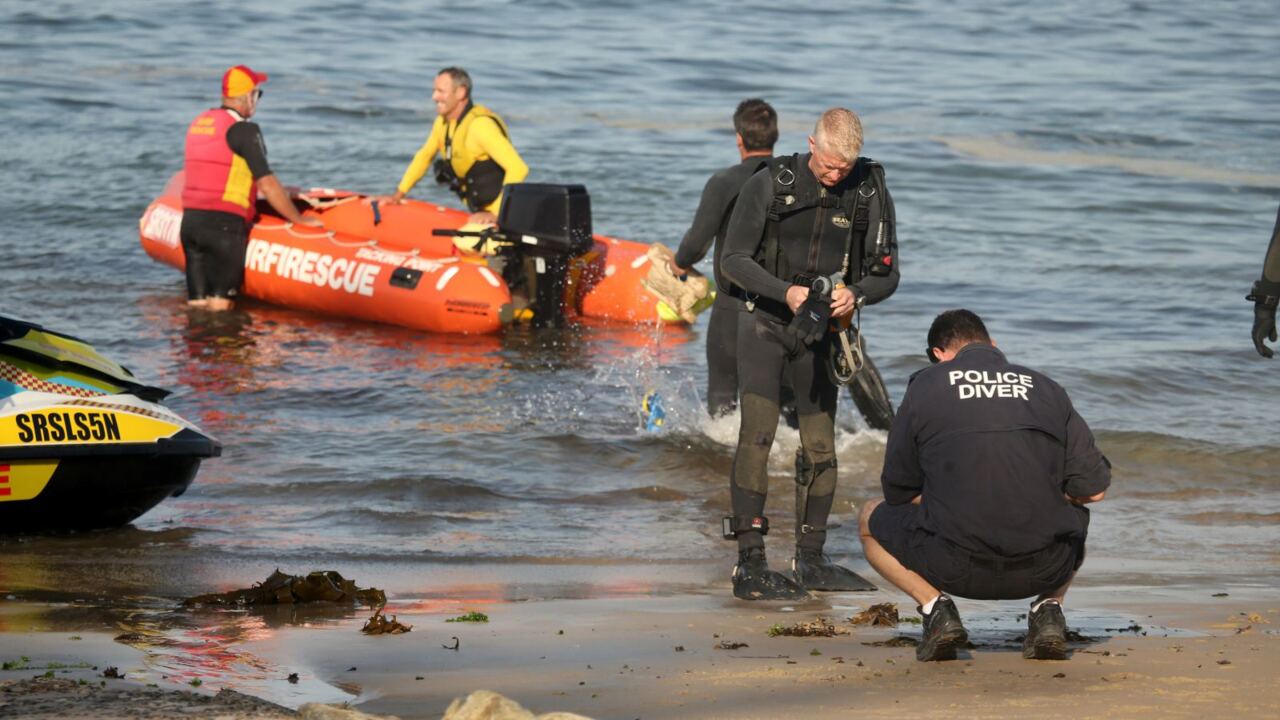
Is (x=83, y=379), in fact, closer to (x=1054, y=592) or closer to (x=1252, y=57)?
(x=1054, y=592)

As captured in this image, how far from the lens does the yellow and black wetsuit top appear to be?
1145 centimetres

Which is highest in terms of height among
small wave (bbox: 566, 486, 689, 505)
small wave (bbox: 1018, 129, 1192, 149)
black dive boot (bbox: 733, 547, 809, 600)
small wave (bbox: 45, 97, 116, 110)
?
small wave (bbox: 1018, 129, 1192, 149)

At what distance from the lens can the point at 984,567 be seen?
4652 millimetres

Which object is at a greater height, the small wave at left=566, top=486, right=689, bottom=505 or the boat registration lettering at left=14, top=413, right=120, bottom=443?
the boat registration lettering at left=14, top=413, right=120, bottom=443

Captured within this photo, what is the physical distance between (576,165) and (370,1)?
565 inches

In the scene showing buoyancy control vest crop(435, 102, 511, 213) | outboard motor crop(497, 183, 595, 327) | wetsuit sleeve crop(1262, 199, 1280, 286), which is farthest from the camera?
buoyancy control vest crop(435, 102, 511, 213)

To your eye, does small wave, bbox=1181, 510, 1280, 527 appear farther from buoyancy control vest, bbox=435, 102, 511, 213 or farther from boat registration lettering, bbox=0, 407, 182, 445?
buoyancy control vest, bbox=435, 102, 511, 213

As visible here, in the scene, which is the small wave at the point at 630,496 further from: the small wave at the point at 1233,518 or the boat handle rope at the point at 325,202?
the boat handle rope at the point at 325,202

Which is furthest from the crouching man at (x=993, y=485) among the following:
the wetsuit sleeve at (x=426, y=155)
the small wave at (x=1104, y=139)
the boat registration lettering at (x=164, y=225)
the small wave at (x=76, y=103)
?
the small wave at (x=76, y=103)

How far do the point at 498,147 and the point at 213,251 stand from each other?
2303mm

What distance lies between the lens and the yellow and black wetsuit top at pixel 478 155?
11.4m

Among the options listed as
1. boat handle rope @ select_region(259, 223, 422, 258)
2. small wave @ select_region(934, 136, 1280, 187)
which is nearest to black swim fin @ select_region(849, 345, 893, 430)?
boat handle rope @ select_region(259, 223, 422, 258)

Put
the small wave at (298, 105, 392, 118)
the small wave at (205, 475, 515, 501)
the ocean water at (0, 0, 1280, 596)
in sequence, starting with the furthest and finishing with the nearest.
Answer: the small wave at (298, 105, 392, 118), the small wave at (205, 475, 515, 501), the ocean water at (0, 0, 1280, 596)

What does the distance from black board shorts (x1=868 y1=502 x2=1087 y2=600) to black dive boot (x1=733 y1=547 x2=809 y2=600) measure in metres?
1.02
